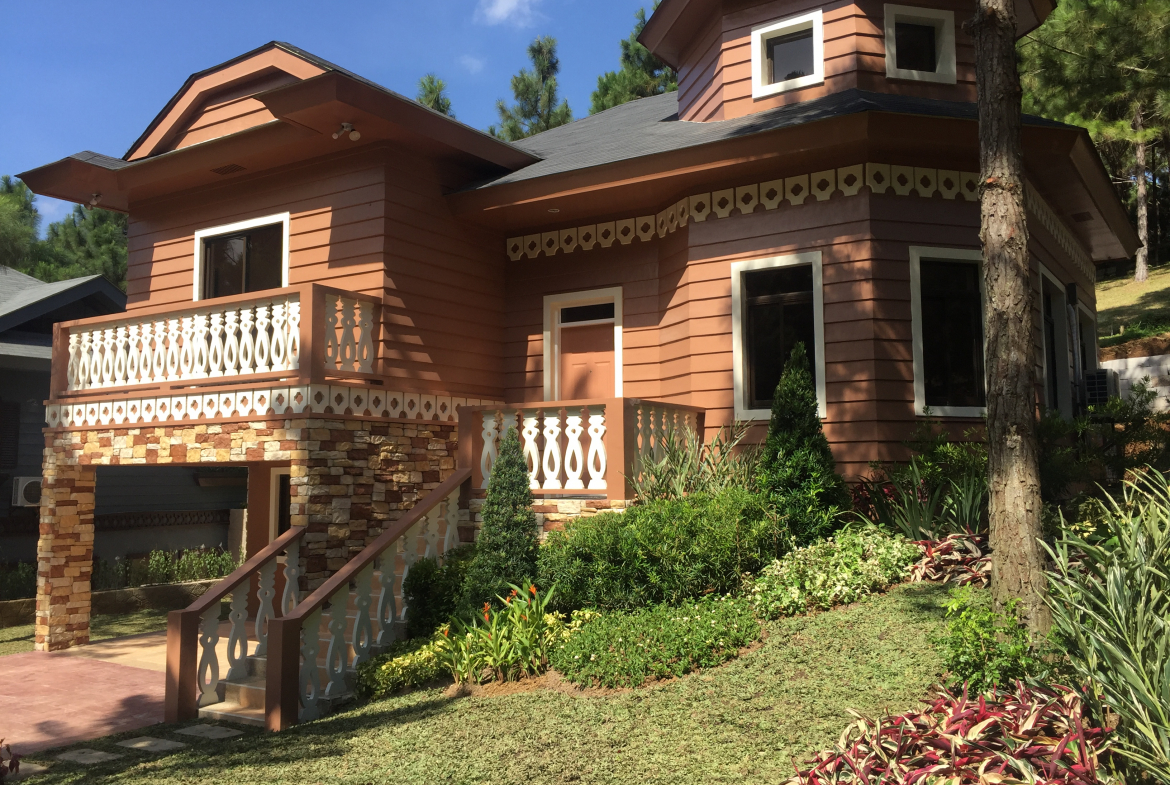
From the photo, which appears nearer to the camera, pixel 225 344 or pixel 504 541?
pixel 504 541

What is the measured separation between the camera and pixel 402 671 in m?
7.19

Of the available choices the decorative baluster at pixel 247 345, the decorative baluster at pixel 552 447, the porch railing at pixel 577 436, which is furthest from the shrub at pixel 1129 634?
the decorative baluster at pixel 247 345

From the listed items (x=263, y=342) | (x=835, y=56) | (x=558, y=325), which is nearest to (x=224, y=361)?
(x=263, y=342)

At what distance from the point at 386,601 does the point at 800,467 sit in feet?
12.7

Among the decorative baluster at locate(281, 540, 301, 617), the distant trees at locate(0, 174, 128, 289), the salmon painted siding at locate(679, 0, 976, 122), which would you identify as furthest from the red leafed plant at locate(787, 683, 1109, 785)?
the distant trees at locate(0, 174, 128, 289)

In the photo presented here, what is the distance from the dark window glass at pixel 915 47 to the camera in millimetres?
10492

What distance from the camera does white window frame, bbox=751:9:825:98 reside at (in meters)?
10.4

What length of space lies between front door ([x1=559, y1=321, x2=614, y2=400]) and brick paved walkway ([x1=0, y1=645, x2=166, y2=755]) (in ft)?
18.7

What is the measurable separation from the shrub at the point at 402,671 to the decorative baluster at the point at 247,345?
3.68 m

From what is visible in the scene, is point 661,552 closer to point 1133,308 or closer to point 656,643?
point 656,643

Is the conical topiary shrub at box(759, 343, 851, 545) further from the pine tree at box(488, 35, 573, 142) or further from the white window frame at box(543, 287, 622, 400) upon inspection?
the pine tree at box(488, 35, 573, 142)

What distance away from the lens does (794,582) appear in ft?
23.2

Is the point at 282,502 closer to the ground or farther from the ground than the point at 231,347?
closer to the ground

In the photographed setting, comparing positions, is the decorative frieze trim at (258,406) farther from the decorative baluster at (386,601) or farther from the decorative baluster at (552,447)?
the decorative baluster at (552,447)
